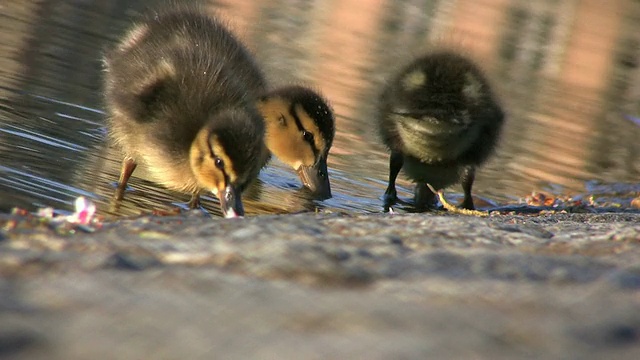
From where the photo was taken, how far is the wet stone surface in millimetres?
1412

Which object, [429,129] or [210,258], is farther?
[429,129]

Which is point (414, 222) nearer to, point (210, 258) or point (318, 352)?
point (210, 258)

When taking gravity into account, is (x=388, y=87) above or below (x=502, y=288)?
below

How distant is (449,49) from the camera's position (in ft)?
20.6

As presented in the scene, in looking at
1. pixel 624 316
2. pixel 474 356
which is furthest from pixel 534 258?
pixel 474 356

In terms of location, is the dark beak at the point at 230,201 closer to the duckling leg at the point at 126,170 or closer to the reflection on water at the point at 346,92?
the reflection on water at the point at 346,92

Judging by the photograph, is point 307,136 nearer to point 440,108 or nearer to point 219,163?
point 440,108

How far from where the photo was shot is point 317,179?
17.4 ft

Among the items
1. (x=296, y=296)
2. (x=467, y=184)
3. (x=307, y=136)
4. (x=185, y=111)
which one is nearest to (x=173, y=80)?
(x=185, y=111)

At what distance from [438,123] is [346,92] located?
283cm

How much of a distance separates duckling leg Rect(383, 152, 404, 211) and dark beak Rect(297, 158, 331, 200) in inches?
13.0

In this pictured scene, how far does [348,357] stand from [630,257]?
4.20 ft

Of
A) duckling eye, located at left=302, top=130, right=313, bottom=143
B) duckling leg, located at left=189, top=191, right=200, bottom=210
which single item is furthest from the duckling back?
duckling eye, located at left=302, top=130, right=313, bottom=143

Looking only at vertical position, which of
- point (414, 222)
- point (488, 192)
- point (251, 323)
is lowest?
point (488, 192)
